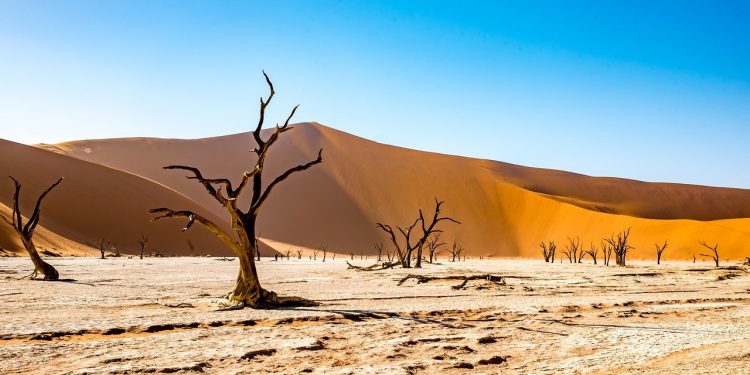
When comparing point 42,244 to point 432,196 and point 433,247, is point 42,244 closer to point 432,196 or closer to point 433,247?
point 433,247

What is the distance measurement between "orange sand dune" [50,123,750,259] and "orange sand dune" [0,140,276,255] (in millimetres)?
20549

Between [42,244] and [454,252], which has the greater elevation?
[454,252]

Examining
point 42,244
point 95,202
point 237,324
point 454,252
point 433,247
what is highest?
point 95,202

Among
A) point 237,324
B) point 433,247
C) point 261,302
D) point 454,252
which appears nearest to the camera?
point 237,324

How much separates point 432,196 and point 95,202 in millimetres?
55906

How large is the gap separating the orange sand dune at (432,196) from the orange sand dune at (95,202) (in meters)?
20.5

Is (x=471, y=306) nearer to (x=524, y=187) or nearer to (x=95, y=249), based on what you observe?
(x=95, y=249)

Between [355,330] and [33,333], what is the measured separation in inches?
143

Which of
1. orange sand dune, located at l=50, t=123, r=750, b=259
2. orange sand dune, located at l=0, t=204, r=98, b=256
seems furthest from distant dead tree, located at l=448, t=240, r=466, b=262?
orange sand dune, located at l=0, t=204, r=98, b=256

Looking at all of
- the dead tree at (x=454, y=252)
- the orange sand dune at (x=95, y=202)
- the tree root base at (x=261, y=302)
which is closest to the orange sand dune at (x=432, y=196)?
the dead tree at (x=454, y=252)

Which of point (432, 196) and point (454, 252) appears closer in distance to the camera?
point (454, 252)

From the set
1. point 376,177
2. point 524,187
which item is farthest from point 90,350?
point 524,187

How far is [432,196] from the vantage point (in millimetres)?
105625

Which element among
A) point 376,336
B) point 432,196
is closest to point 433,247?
point 376,336
